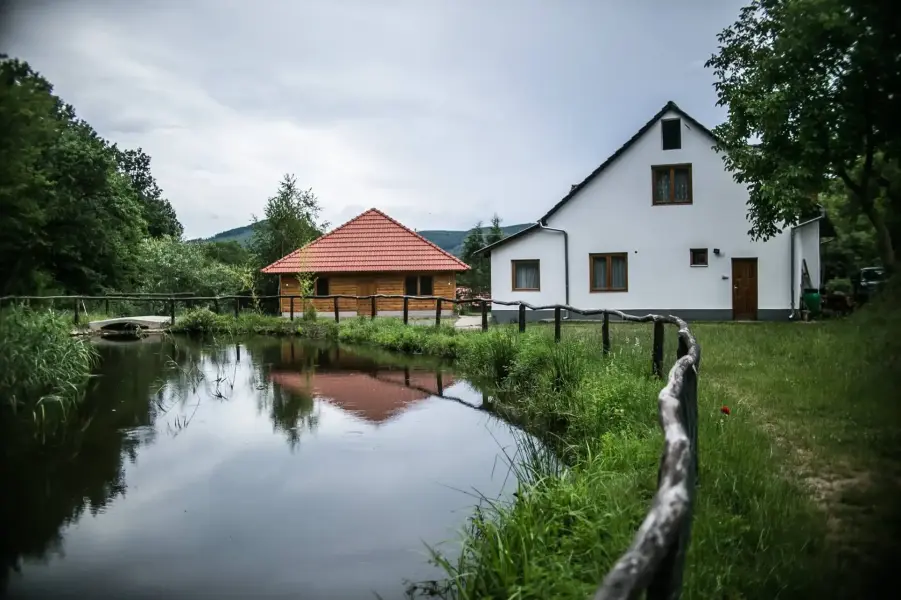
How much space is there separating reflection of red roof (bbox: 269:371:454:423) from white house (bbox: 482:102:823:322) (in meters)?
6.14

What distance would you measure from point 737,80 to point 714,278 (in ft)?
38.1

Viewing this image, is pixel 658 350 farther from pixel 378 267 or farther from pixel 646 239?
pixel 378 267

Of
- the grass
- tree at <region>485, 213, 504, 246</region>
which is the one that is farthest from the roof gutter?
tree at <region>485, 213, 504, 246</region>

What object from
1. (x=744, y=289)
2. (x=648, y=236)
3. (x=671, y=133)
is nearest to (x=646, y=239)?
(x=648, y=236)

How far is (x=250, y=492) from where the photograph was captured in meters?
3.80

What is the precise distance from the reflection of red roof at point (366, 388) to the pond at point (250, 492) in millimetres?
47

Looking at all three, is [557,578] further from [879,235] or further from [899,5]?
[899,5]

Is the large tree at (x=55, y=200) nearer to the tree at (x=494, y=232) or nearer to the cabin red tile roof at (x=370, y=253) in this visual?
the cabin red tile roof at (x=370, y=253)

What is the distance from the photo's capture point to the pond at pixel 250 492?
8.76 ft

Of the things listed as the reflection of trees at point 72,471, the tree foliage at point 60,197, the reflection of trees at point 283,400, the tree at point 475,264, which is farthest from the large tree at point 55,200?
the tree at point 475,264

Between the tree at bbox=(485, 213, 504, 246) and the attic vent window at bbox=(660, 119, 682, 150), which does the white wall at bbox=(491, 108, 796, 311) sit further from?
the tree at bbox=(485, 213, 504, 246)

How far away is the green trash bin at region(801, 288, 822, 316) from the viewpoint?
7.59 ft

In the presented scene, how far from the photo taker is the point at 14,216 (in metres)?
1.51

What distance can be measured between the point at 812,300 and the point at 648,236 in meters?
12.5
